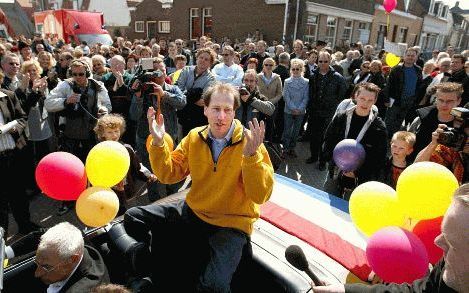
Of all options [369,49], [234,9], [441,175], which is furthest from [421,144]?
[234,9]

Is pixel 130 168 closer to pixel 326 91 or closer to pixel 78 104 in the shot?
pixel 78 104

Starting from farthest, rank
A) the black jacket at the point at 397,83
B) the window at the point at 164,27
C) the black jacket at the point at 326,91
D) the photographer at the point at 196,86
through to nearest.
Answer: the window at the point at 164,27 → the black jacket at the point at 397,83 → the black jacket at the point at 326,91 → the photographer at the point at 196,86

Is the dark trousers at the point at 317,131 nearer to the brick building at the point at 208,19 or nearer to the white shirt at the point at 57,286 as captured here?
the white shirt at the point at 57,286

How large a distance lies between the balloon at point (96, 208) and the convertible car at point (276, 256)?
79 millimetres

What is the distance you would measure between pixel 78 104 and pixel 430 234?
391 centimetres

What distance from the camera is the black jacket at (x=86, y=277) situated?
2.00 m

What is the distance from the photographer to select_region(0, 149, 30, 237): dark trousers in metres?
3.40

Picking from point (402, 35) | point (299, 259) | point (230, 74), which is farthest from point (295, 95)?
point (402, 35)

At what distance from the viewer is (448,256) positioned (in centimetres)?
132

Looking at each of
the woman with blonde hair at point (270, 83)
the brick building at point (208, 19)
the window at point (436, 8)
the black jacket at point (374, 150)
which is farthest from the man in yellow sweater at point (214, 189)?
the window at point (436, 8)

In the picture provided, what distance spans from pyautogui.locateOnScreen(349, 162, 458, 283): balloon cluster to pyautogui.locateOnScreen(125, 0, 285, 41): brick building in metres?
16.8

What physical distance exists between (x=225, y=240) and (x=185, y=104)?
8.13ft

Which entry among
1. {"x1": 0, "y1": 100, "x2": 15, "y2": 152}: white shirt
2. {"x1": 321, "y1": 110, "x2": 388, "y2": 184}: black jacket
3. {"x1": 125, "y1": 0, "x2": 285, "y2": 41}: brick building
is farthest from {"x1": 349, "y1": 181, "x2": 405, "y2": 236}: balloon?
{"x1": 125, "y1": 0, "x2": 285, "y2": 41}: brick building

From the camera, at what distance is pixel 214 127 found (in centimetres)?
236
